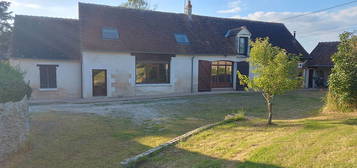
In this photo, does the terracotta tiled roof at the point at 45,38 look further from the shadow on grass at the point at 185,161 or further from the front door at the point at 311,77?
the front door at the point at 311,77

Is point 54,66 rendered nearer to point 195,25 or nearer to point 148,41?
point 148,41

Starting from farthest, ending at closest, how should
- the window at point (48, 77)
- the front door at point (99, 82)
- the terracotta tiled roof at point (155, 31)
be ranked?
the terracotta tiled roof at point (155, 31) < the front door at point (99, 82) < the window at point (48, 77)

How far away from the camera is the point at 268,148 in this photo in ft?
Answer: 15.7

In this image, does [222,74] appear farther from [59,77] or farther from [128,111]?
[59,77]

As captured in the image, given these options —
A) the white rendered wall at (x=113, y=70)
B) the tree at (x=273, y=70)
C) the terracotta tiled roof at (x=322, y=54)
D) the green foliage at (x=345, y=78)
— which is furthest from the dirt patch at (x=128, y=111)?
the terracotta tiled roof at (x=322, y=54)

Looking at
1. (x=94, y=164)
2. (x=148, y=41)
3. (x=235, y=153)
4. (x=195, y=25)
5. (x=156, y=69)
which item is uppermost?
(x=195, y=25)

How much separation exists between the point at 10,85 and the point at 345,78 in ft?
33.7

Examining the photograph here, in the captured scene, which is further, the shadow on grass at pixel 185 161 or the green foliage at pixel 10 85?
the green foliage at pixel 10 85

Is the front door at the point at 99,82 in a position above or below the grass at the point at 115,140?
above

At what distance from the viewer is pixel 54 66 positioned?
50.6 ft

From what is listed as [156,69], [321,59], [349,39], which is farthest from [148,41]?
[321,59]

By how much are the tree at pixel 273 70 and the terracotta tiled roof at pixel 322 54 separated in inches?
748

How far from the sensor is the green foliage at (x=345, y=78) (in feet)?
28.0

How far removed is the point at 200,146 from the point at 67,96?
1284 cm
